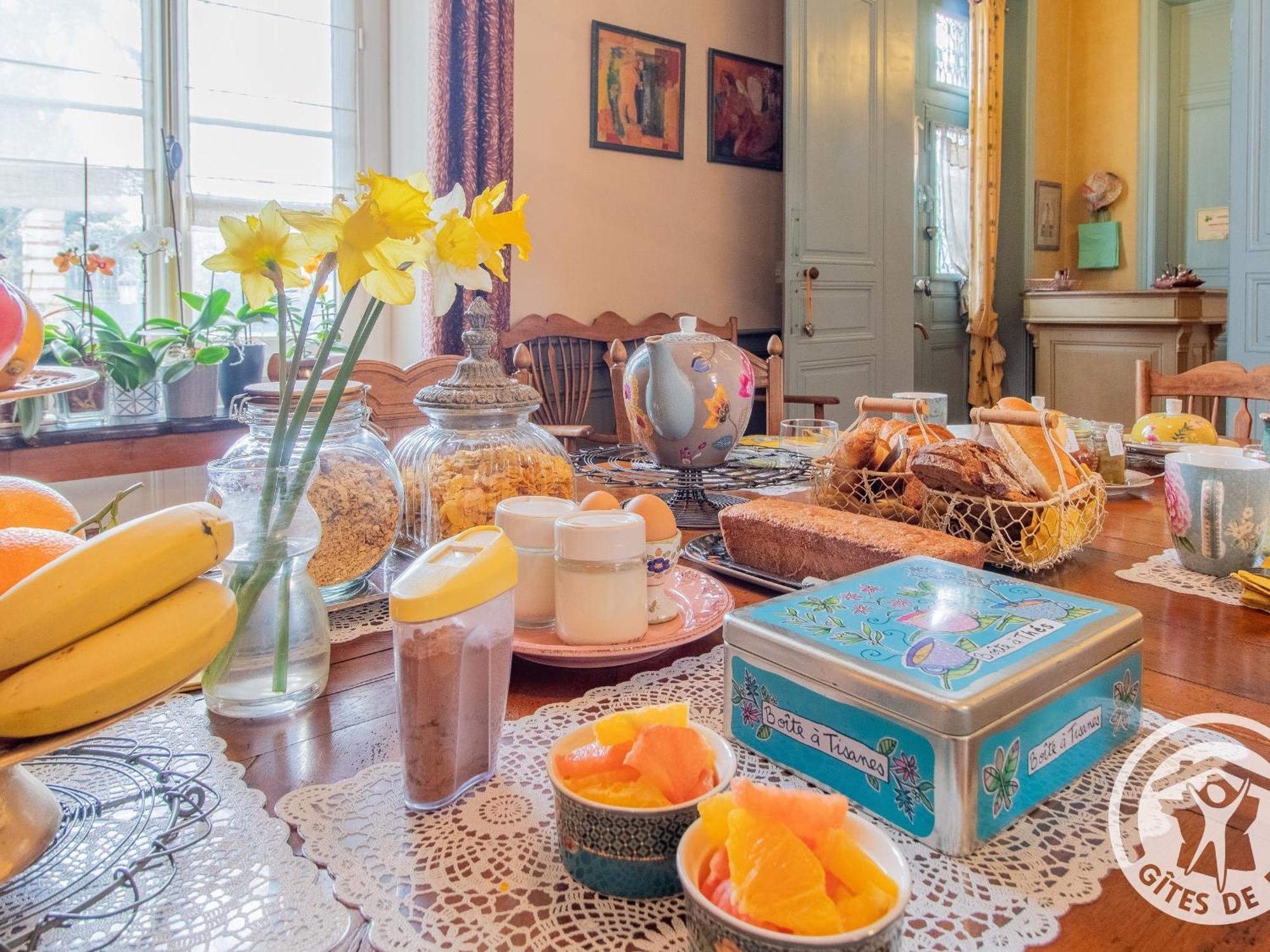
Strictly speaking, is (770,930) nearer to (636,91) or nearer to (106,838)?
(106,838)

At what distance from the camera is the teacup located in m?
0.81

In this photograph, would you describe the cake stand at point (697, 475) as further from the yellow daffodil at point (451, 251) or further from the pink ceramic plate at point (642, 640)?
the yellow daffodil at point (451, 251)

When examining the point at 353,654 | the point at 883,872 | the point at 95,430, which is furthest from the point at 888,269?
→ the point at 883,872

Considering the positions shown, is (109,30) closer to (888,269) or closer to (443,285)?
(443,285)

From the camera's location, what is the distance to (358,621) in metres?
0.92

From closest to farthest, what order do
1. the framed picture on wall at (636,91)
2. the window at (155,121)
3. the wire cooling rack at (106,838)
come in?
1. the wire cooling rack at (106,838)
2. the window at (155,121)
3. the framed picture on wall at (636,91)

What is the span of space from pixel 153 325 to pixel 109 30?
865 millimetres

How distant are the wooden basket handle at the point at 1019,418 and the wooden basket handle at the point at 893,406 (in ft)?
0.33

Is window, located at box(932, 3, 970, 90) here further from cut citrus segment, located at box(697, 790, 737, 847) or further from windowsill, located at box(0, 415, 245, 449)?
cut citrus segment, located at box(697, 790, 737, 847)

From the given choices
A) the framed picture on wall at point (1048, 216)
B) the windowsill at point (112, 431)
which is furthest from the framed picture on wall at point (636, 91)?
the framed picture on wall at point (1048, 216)

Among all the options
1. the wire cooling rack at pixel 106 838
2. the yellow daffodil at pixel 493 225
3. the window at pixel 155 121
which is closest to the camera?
the wire cooling rack at pixel 106 838

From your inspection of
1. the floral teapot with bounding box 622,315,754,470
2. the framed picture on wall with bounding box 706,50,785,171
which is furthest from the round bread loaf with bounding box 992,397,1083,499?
the framed picture on wall with bounding box 706,50,785,171

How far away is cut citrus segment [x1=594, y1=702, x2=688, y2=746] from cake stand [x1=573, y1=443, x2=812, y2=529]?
0.68 m

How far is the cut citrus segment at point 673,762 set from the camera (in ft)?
1.56
